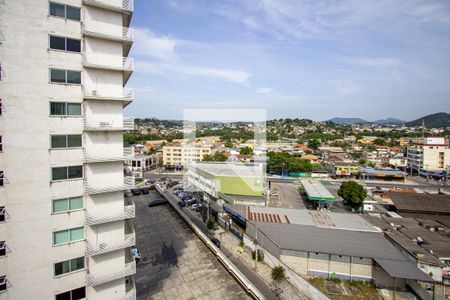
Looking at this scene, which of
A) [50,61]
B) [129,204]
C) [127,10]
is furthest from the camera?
[129,204]

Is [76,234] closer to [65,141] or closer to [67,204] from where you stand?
[67,204]

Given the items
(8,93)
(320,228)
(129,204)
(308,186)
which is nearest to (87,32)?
(8,93)

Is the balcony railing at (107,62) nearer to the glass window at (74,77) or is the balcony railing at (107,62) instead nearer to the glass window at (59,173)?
the glass window at (74,77)

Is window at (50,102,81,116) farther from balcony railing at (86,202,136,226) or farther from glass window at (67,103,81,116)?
balcony railing at (86,202,136,226)

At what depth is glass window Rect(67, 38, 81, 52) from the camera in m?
7.49

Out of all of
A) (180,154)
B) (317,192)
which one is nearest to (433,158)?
(317,192)

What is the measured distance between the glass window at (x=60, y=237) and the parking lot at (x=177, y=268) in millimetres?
5012

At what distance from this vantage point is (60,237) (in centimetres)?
764

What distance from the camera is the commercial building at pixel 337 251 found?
1473 cm

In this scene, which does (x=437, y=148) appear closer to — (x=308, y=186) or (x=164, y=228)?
(x=308, y=186)

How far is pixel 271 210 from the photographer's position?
22.1m

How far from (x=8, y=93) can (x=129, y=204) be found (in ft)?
17.8

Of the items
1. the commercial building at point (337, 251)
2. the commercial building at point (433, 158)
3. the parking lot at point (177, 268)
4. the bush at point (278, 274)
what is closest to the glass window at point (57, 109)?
the parking lot at point (177, 268)

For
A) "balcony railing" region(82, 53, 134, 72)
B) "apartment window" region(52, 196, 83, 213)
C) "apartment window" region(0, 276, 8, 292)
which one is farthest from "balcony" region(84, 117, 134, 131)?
"apartment window" region(0, 276, 8, 292)
